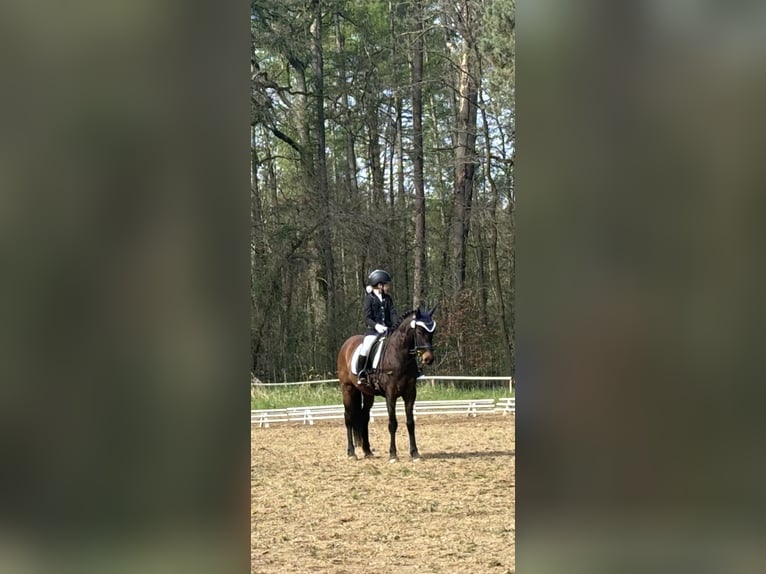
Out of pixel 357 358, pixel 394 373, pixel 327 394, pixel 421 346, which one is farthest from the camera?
pixel 327 394

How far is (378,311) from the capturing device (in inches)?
421

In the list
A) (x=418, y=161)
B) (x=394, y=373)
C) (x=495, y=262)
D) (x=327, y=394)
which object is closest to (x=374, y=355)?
(x=394, y=373)

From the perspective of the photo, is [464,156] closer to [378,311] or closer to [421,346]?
[378,311]

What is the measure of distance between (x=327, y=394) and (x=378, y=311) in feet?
24.3

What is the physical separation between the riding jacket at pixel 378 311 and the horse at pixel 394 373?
359 millimetres

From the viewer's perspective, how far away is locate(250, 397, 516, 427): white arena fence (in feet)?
48.8

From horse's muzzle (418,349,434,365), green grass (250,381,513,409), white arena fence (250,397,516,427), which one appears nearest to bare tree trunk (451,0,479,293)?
green grass (250,381,513,409)

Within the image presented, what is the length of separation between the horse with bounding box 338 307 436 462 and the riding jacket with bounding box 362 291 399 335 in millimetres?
359

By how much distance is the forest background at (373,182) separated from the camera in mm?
20891
